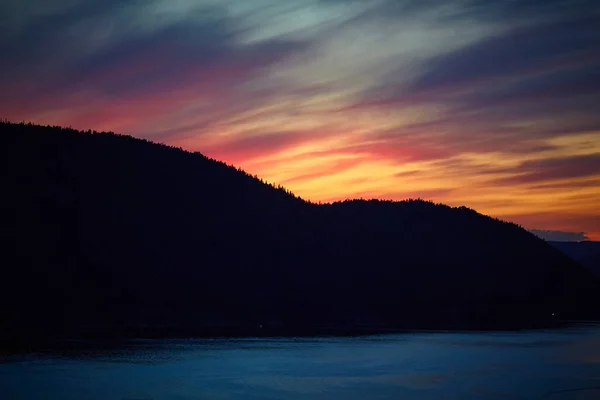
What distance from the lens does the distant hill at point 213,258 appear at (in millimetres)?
85875

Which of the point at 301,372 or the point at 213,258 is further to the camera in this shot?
the point at 213,258

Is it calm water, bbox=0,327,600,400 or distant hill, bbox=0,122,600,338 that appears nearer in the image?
calm water, bbox=0,327,600,400

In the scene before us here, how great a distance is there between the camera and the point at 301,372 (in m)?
38.8

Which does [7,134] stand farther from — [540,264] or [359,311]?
[540,264]

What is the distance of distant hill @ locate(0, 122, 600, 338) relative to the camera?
85.9 m

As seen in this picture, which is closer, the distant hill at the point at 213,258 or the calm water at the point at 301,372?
the calm water at the point at 301,372

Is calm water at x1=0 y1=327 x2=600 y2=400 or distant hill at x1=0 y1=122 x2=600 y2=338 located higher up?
distant hill at x1=0 y1=122 x2=600 y2=338

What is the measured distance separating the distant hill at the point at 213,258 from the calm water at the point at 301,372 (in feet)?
68.1

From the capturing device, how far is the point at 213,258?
104 m

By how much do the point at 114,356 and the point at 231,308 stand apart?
164ft

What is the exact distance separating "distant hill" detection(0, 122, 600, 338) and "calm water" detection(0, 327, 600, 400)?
2076 centimetres

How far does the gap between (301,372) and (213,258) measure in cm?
6646

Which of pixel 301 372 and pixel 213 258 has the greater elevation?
pixel 213 258

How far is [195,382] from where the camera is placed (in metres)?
34.0
